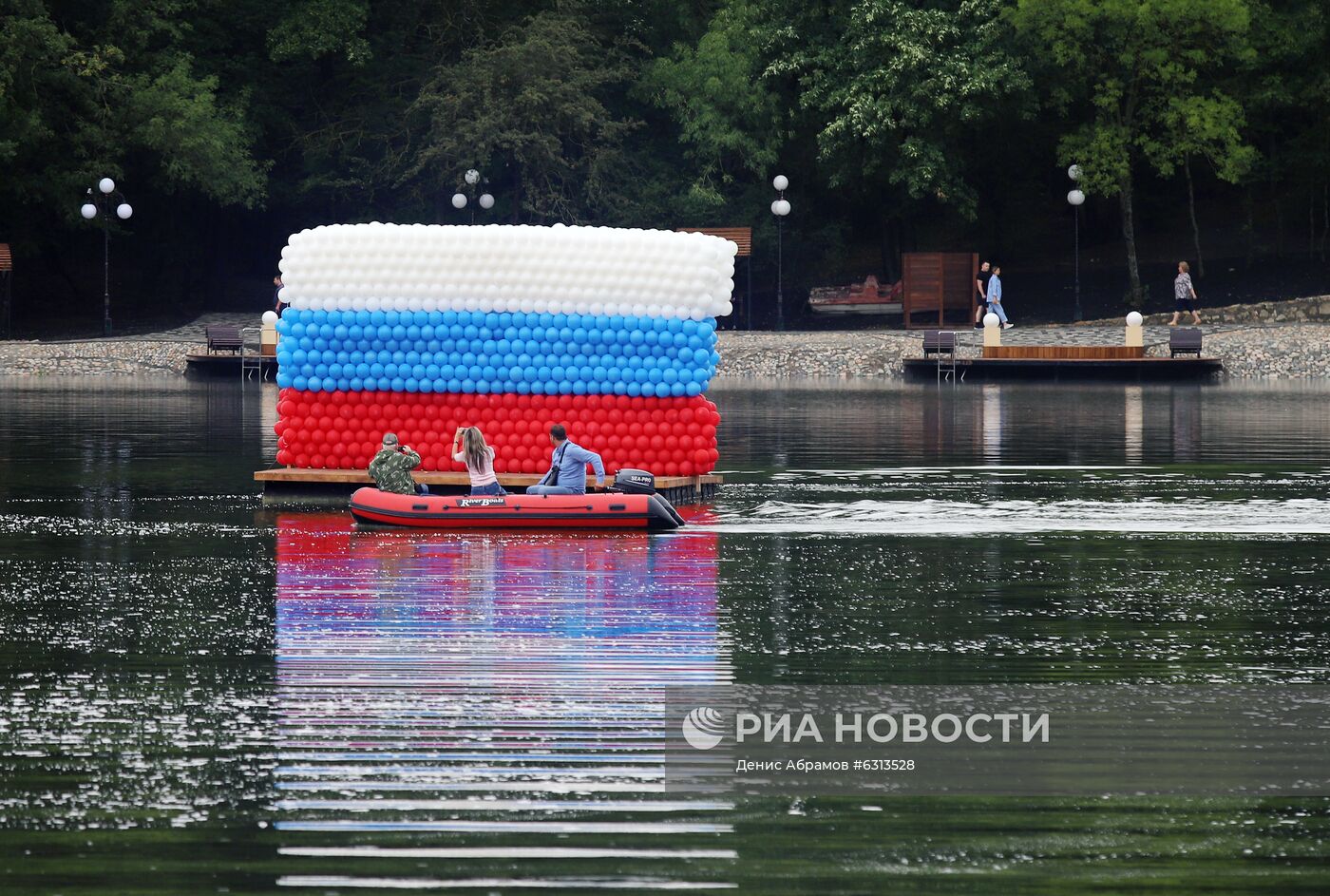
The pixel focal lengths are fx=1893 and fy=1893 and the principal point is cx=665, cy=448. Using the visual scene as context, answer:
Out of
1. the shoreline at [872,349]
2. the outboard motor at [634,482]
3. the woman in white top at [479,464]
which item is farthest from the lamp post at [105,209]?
the outboard motor at [634,482]

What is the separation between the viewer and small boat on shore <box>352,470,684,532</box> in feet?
61.3

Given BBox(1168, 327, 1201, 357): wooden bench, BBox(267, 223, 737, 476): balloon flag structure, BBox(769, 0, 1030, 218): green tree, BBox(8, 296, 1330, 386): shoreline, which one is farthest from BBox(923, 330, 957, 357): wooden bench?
BBox(267, 223, 737, 476): balloon flag structure

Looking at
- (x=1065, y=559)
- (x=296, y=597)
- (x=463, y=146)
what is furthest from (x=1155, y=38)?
(x=296, y=597)

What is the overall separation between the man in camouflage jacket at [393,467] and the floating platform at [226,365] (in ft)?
92.6

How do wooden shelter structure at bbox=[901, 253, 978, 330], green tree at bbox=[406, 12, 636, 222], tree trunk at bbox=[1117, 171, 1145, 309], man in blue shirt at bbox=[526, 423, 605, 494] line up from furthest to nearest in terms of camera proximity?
green tree at bbox=[406, 12, 636, 222]
wooden shelter structure at bbox=[901, 253, 978, 330]
tree trunk at bbox=[1117, 171, 1145, 309]
man in blue shirt at bbox=[526, 423, 605, 494]

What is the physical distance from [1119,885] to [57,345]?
155ft

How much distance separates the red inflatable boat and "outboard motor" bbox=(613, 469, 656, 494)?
1.51 feet

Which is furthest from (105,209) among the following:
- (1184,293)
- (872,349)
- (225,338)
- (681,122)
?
(1184,293)

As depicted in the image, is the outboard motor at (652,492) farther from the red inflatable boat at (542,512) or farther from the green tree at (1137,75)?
the green tree at (1137,75)

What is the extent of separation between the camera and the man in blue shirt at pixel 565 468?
63.8 ft

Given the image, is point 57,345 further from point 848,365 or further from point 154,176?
point 848,365

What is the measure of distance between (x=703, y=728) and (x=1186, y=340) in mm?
37381

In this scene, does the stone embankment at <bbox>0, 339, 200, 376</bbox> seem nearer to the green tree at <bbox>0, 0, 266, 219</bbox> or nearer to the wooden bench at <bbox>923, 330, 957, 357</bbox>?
the green tree at <bbox>0, 0, 266, 219</bbox>

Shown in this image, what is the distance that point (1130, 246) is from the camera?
180 feet
